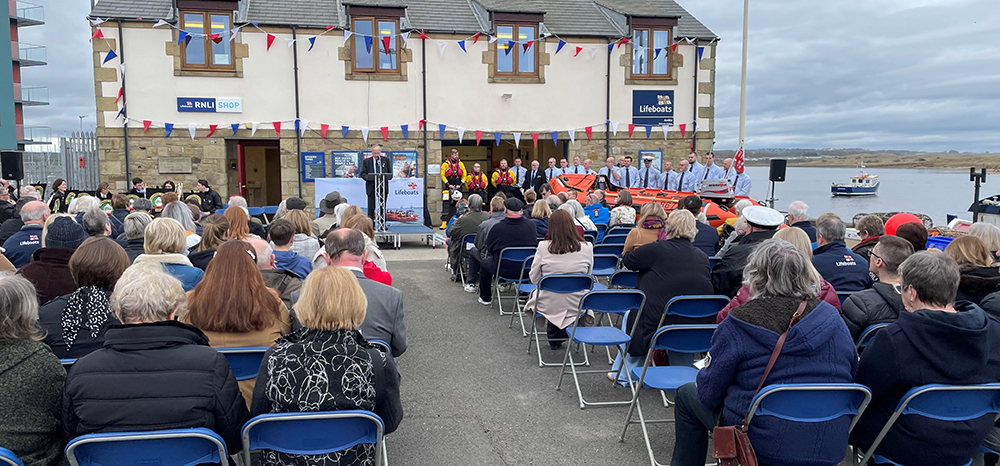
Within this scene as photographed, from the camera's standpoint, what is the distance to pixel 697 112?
56.2ft

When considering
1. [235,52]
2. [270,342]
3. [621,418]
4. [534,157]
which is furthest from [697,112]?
[270,342]

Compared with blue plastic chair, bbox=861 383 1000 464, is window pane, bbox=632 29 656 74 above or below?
above

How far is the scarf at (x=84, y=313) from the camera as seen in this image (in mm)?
3148

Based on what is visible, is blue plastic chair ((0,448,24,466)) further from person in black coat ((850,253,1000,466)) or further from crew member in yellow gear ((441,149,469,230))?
crew member in yellow gear ((441,149,469,230))

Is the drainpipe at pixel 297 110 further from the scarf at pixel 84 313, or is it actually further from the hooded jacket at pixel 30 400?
the hooded jacket at pixel 30 400

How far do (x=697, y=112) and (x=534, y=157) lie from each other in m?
4.90

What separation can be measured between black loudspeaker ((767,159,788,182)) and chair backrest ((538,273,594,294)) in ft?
31.9

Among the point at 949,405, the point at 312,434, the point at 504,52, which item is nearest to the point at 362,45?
the point at 504,52

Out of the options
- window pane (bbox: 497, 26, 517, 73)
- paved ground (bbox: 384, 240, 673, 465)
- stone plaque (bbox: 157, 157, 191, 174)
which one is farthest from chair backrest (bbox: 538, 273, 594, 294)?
stone plaque (bbox: 157, 157, 191, 174)

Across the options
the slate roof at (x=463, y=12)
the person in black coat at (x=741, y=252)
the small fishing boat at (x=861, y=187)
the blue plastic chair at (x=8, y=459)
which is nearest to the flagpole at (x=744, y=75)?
the slate roof at (x=463, y=12)

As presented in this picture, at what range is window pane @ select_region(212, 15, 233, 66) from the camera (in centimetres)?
1472

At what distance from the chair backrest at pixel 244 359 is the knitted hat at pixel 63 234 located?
272 cm

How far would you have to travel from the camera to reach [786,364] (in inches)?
105

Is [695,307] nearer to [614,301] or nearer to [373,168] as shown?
[614,301]
